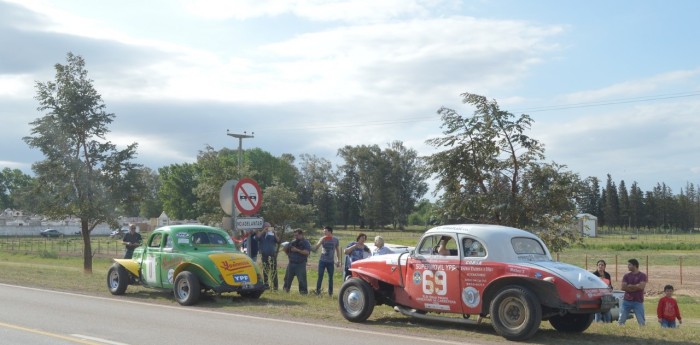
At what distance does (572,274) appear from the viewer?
34.4 feet

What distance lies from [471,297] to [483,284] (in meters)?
0.32

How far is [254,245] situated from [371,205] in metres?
97.9

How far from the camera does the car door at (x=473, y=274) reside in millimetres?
10992

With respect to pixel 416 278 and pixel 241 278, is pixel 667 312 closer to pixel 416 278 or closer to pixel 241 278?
pixel 416 278

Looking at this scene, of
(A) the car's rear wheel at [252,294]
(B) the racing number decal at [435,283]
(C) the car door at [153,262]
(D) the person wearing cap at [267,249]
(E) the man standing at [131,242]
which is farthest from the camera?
(E) the man standing at [131,242]

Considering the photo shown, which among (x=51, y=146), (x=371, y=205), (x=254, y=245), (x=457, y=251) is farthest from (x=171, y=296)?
(x=371, y=205)

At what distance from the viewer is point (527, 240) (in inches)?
450

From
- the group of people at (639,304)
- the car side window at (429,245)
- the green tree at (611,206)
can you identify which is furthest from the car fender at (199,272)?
the green tree at (611,206)

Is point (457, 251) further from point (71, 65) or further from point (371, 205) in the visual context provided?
point (371, 205)

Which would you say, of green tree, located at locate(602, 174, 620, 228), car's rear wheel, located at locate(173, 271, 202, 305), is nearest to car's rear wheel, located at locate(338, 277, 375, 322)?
car's rear wheel, located at locate(173, 271, 202, 305)

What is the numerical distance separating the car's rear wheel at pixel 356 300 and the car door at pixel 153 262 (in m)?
5.58

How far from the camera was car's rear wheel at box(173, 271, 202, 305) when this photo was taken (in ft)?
49.7

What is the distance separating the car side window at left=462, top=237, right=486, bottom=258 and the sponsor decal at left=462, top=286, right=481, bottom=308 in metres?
0.51

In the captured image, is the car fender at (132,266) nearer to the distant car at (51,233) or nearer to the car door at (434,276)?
the car door at (434,276)
